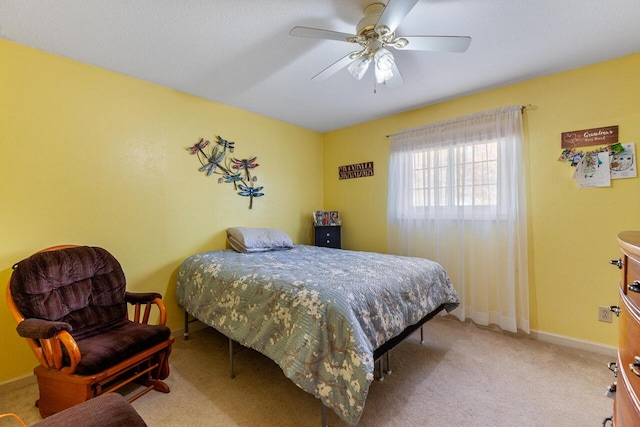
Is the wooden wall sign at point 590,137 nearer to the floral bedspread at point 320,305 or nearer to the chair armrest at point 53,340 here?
the floral bedspread at point 320,305

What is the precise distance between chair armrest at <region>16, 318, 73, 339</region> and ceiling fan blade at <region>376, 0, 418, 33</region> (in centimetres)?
240

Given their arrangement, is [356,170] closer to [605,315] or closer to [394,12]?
[394,12]

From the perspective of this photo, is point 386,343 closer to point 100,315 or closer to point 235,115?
point 100,315

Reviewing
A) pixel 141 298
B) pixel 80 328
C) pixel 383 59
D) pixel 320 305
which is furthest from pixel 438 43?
pixel 80 328

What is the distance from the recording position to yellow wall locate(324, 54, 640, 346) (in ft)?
7.16

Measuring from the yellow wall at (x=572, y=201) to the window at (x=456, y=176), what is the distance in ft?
1.06

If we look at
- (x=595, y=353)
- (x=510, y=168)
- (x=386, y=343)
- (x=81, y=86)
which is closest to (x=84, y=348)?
(x=386, y=343)

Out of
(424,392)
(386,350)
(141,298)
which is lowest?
(424,392)

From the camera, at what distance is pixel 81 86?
225 cm

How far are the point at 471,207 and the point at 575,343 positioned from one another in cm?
142

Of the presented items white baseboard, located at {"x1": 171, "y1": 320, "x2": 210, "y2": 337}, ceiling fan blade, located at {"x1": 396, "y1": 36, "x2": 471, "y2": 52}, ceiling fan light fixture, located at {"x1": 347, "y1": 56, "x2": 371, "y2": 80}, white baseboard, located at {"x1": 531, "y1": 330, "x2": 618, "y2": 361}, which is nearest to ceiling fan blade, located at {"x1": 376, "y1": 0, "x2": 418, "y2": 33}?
ceiling fan blade, located at {"x1": 396, "y1": 36, "x2": 471, "y2": 52}

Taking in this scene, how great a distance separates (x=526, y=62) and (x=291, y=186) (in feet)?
9.07

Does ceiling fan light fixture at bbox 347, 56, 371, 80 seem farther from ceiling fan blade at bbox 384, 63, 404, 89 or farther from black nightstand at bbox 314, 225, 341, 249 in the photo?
black nightstand at bbox 314, 225, 341, 249

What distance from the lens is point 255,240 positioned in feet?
9.88
